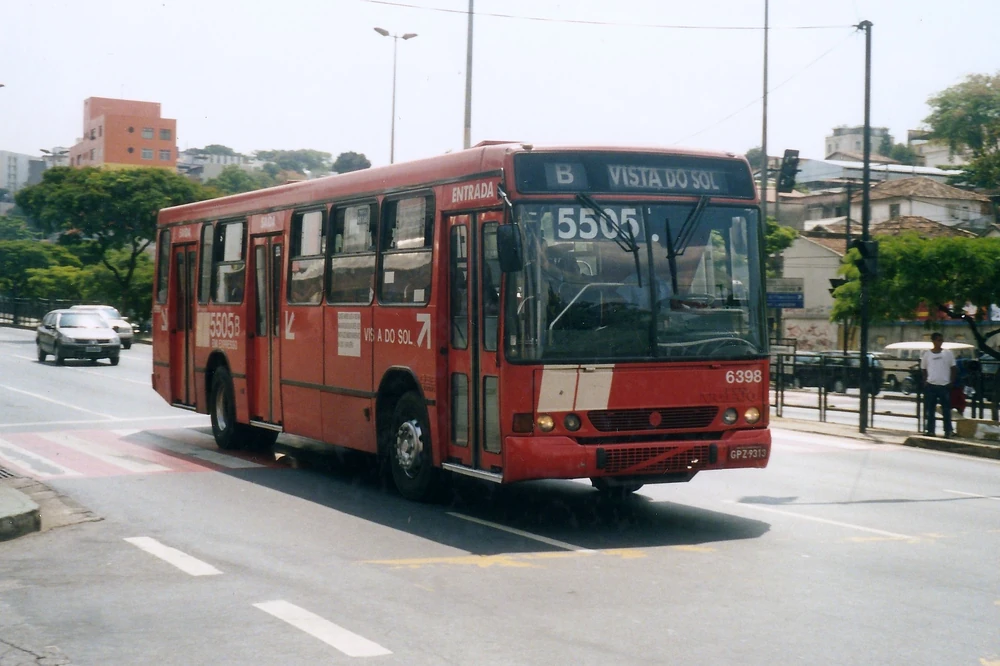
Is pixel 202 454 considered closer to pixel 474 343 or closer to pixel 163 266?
pixel 163 266

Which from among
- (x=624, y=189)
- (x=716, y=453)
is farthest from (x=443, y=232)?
(x=716, y=453)

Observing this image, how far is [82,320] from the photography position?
3838 centimetres

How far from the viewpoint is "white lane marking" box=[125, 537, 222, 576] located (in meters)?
8.17

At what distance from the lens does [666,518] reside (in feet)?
35.1

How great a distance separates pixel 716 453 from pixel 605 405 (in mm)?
1050

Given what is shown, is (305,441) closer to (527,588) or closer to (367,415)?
(367,415)

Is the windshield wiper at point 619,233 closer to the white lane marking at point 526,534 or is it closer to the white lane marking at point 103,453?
the white lane marking at point 526,534

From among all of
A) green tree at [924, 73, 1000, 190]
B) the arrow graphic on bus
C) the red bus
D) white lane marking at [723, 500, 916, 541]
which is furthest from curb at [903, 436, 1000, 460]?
green tree at [924, 73, 1000, 190]

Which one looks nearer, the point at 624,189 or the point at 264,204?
the point at 624,189

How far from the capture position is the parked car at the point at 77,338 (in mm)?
36594

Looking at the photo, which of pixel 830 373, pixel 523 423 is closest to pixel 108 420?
pixel 523 423

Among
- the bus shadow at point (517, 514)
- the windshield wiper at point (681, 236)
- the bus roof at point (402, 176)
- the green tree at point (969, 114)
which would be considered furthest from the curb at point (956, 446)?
the green tree at point (969, 114)

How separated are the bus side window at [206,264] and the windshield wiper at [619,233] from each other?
7.73 metres

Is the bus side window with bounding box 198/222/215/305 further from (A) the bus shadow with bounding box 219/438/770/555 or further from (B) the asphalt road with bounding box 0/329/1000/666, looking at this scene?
(A) the bus shadow with bounding box 219/438/770/555
